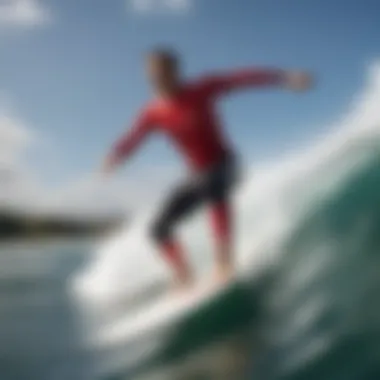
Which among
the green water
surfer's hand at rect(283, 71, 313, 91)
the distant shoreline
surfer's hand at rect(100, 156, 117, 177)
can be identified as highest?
surfer's hand at rect(283, 71, 313, 91)

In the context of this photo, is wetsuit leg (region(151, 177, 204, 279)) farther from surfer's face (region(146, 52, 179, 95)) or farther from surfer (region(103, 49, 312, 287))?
surfer's face (region(146, 52, 179, 95))

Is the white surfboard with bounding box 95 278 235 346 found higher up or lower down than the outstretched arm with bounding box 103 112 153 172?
lower down

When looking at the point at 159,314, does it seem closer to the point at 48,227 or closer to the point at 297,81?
the point at 48,227

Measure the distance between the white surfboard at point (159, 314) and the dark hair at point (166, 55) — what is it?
315 millimetres

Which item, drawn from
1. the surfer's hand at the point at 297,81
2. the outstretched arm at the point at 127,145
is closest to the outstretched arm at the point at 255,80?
the surfer's hand at the point at 297,81

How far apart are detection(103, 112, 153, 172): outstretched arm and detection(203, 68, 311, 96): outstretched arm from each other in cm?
10

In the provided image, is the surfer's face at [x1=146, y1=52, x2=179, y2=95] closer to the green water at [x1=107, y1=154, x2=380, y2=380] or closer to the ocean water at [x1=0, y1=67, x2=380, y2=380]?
the ocean water at [x1=0, y1=67, x2=380, y2=380]

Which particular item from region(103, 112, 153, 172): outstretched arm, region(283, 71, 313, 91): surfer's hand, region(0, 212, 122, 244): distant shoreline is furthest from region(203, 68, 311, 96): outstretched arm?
region(0, 212, 122, 244): distant shoreline

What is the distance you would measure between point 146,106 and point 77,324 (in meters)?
0.32

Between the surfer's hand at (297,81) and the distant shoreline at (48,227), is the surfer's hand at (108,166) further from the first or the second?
the surfer's hand at (297,81)

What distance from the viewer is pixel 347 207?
1279mm

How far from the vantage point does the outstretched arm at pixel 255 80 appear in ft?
4.24

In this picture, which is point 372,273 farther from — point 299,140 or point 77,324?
point 77,324

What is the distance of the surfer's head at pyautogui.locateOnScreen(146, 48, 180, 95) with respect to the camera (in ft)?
4.23
